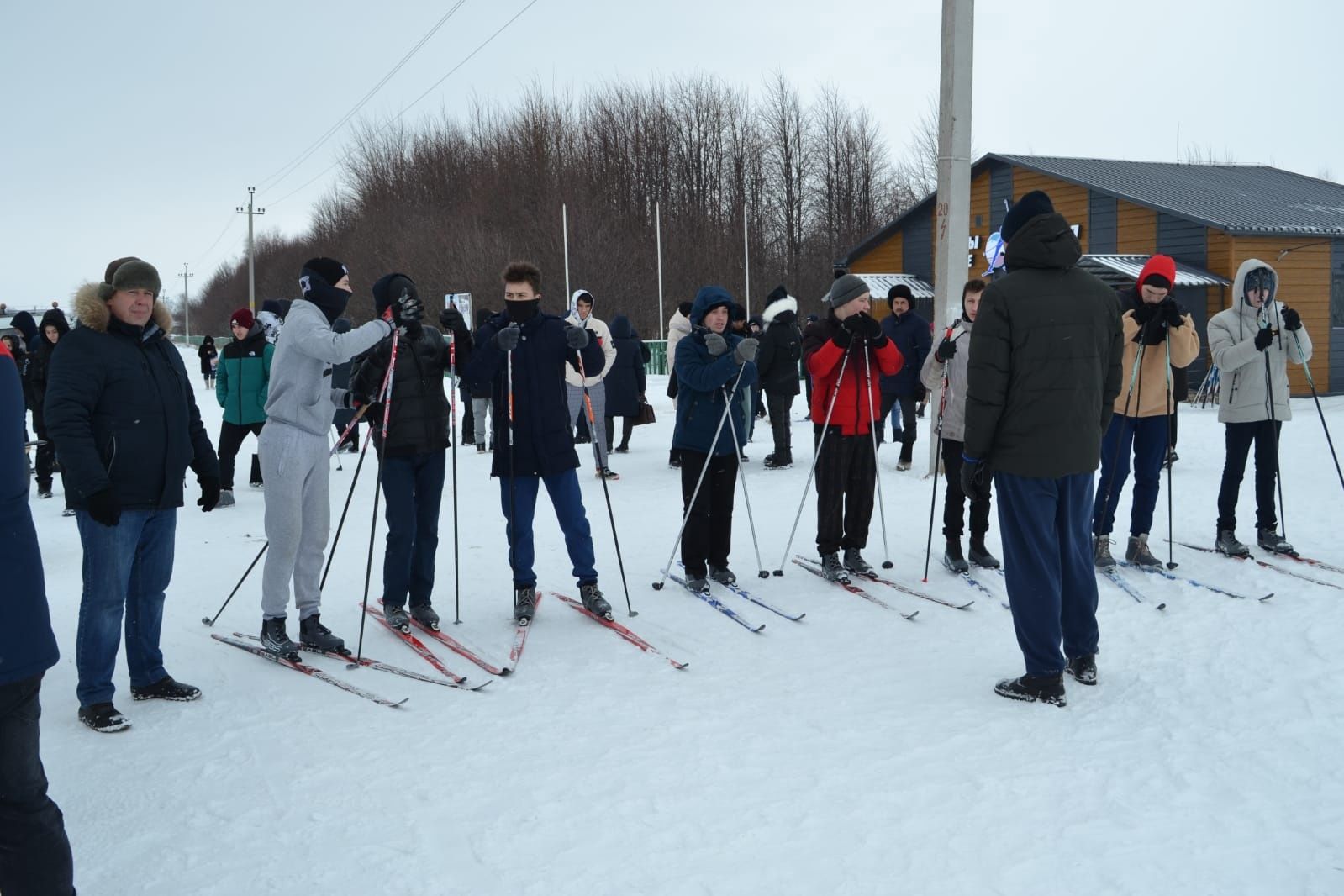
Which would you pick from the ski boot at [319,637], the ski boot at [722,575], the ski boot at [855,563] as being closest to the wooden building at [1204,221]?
the ski boot at [855,563]

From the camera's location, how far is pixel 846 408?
19.6 feet

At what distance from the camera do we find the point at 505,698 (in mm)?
4320

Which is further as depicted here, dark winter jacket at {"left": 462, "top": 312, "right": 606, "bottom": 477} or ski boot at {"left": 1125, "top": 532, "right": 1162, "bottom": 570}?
ski boot at {"left": 1125, "top": 532, "right": 1162, "bottom": 570}

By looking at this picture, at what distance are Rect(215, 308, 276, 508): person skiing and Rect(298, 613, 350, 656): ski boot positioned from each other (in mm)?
4798

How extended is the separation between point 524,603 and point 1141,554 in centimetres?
356

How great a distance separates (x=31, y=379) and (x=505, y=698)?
8100mm

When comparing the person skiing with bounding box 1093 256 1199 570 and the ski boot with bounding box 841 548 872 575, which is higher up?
the person skiing with bounding box 1093 256 1199 570

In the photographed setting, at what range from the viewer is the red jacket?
235 inches

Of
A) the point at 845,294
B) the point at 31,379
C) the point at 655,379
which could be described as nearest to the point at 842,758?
the point at 845,294

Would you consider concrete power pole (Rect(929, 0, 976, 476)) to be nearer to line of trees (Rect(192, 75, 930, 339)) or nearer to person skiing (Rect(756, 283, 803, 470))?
person skiing (Rect(756, 283, 803, 470))

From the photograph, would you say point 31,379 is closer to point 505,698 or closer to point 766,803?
point 505,698

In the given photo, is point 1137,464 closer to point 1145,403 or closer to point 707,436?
point 1145,403

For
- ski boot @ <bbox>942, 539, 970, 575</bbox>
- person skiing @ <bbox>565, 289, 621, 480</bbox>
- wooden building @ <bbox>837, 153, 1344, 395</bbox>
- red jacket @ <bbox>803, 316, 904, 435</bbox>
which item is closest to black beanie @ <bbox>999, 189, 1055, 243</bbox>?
red jacket @ <bbox>803, 316, 904, 435</bbox>

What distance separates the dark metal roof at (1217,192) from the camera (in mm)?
17422
